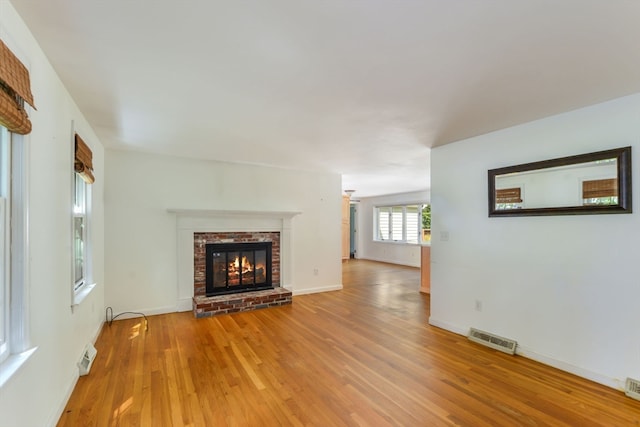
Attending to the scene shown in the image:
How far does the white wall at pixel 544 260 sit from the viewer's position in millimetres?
2469

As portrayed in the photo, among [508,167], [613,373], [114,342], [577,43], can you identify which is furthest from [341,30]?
[114,342]

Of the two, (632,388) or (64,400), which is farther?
(632,388)

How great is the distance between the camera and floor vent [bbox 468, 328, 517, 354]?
3121 millimetres

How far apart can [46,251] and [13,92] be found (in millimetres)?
1033

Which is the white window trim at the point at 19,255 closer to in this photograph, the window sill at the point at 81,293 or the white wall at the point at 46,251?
the white wall at the point at 46,251

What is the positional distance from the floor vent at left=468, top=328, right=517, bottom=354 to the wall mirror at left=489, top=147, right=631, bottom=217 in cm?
136

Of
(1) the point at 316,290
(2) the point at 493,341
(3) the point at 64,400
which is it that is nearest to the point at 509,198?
(2) the point at 493,341

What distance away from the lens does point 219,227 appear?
488 cm

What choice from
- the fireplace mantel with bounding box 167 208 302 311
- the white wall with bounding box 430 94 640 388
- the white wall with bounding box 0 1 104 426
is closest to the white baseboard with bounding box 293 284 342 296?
the fireplace mantel with bounding box 167 208 302 311

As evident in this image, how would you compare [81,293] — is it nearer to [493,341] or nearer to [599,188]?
[493,341]

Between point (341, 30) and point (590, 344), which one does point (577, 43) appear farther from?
point (590, 344)

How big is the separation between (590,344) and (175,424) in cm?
345

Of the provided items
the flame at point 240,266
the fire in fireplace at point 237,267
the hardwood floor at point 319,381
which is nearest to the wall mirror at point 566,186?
the hardwood floor at point 319,381

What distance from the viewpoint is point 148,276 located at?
4.34 meters
